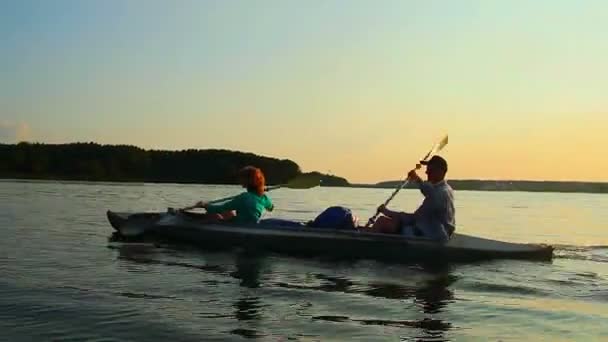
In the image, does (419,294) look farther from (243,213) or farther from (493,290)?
(243,213)

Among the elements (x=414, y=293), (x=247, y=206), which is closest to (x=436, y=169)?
(x=414, y=293)

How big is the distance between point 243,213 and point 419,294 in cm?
472

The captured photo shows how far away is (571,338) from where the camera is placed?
267 inches

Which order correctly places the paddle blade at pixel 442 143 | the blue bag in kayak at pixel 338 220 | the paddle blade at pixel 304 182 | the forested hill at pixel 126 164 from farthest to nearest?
the forested hill at pixel 126 164 → the paddle blade at pixel 304 182 → the paddle blade at pixel 442 143 → the blue bag in kayak at pixel 338 220

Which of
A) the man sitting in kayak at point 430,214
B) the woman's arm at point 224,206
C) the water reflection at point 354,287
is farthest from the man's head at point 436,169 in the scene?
the woman's arm at point 224,206

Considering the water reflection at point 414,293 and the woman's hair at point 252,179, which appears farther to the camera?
the woman's hair at point 252,179

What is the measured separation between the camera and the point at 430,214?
1168cm

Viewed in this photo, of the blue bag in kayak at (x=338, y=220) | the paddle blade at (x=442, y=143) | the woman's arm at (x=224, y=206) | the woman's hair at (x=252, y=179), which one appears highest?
the paddle blade at (x=442, y=143)

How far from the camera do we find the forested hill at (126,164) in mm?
80750

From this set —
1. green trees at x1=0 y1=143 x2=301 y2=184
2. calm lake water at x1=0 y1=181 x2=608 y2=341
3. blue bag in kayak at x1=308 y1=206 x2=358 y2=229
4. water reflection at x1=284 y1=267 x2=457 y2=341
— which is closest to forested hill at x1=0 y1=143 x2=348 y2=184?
green trees at x1=0 y1=143 x2=301 y2=184

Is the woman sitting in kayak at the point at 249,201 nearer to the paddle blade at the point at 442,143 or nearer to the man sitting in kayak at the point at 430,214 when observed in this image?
the man sitting in kayak at the point at 430,214

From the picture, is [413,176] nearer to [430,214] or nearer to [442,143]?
[430,214]

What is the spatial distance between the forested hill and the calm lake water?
66.2 metres

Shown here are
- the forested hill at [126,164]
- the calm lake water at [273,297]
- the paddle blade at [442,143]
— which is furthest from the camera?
the forested hill at [126,164]
